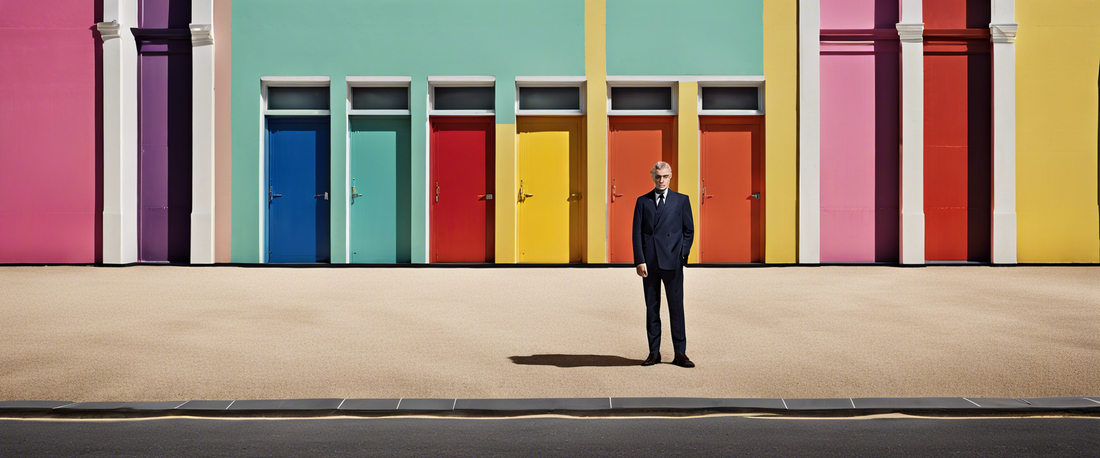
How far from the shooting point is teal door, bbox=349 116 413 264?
52.3 ft

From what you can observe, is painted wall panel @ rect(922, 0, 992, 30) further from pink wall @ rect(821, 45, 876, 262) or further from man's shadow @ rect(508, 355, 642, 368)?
man's shadow @ rect(508, 355, 642, 368)

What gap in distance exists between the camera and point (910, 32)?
1575 centimetres

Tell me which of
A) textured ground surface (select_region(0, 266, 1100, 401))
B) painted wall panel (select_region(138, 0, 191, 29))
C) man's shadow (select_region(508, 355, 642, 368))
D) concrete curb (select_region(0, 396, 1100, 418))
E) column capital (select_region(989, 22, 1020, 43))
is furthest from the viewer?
painted wall panel (select_region(138, 0, 191, 29))

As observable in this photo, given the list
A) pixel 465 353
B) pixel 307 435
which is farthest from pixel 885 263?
pixel 307 435

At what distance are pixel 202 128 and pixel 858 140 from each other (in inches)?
442

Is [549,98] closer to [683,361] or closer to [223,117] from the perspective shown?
[223,117]

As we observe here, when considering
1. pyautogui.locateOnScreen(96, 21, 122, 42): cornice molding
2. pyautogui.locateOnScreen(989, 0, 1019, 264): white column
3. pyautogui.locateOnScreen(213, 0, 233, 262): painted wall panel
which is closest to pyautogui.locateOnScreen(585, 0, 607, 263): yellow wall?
pyautogui.locateOnScreen(213, 0, 233, 262): painted wall panel

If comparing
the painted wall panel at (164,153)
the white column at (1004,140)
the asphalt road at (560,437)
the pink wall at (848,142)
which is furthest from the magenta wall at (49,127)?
the white column at (1004,140)

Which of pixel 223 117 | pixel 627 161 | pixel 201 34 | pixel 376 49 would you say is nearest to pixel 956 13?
pixel 627 161

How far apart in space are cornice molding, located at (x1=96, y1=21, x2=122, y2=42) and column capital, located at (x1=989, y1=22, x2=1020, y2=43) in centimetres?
1491

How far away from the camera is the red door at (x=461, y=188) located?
52.4 feet

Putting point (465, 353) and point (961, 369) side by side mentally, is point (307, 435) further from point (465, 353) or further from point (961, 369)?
point (961, 369)

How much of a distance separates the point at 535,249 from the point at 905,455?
37.8 ft

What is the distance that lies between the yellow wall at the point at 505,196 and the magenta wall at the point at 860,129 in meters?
5.34
